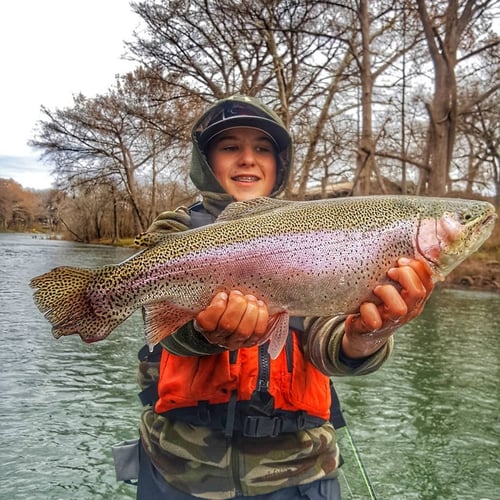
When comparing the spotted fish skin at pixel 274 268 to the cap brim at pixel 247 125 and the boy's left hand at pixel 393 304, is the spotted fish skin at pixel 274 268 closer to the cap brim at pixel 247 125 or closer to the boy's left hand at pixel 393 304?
the boy's left hand at pixel 393 304

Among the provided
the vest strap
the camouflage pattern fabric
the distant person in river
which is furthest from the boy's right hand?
the camouflage pattern fabric

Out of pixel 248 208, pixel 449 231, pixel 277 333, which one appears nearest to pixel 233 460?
pixel 277 333

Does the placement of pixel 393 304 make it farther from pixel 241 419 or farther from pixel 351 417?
pixel 351 417

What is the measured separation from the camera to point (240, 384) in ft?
7.97

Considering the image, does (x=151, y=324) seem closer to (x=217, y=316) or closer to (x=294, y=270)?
(x=217, y=316)

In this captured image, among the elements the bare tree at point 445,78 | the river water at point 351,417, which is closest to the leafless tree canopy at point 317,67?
the bare tree at point 445,78

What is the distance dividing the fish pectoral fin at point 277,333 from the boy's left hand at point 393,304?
319 millimetres

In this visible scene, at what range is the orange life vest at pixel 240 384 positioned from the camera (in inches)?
93.8

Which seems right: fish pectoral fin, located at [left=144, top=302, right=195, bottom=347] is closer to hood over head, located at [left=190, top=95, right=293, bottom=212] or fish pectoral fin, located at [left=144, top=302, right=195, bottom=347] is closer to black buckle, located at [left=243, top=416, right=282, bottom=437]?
black buckle, located at [left=243, top=416, right=282, bottom=437]

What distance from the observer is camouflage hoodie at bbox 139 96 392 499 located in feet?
7.37

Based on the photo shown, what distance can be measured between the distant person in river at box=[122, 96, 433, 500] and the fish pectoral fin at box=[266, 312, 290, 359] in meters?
0.05

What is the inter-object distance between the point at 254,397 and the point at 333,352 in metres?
0.43

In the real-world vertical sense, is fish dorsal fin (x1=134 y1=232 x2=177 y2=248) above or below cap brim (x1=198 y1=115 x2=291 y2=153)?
below

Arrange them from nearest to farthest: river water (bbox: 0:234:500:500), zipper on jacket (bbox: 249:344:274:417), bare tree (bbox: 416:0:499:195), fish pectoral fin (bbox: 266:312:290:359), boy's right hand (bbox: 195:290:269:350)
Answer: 1. boy's right hand (bbox: 195:290:269:350)
2. fish pectoral fin (bbox: 266:312:290:359)
3. zipper on jacket (bbox: 249:344:274:417)
4. river water (bbox: 0:234:500:500)
5. bare tree (bbox: 416:0:499:195)
